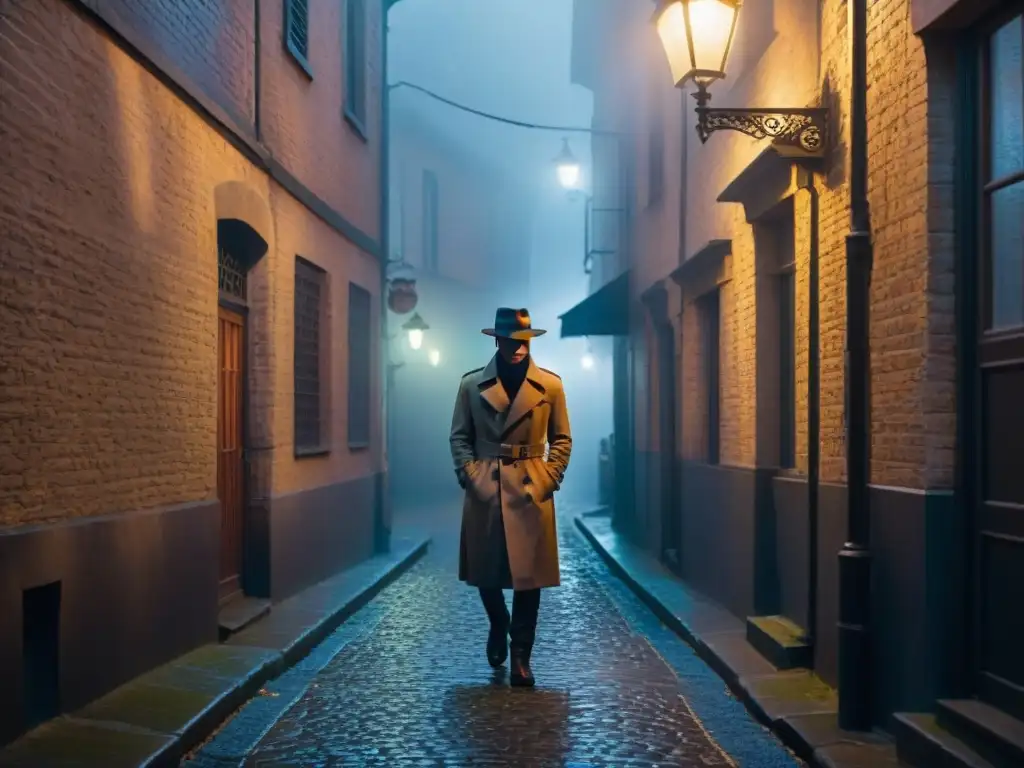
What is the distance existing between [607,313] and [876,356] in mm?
10535

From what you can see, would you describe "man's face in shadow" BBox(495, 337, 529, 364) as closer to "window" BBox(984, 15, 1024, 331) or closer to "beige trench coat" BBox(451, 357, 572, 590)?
"beige trench coat" BBox(451, 357, 572, 590)

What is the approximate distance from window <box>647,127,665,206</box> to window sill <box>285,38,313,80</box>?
446cm

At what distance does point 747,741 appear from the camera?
6.05 meters

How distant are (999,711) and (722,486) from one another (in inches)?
200

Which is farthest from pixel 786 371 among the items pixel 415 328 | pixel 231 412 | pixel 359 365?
pixel 415 328

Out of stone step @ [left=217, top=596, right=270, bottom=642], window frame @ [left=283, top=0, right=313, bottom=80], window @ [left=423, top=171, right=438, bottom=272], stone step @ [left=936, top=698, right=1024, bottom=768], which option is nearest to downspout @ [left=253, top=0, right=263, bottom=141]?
window frame @ [left=283, top=0, right=313, bottom=80]

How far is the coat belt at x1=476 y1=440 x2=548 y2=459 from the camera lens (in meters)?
7.35

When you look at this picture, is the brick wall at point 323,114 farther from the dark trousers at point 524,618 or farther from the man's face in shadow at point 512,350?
the dark trousers at point 524,618

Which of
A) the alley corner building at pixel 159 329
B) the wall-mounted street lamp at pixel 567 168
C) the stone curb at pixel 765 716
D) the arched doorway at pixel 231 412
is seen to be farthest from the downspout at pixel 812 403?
the wall-mounted street lamp at pixel 567 168

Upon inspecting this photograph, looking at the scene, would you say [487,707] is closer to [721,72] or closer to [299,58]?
[721,72]

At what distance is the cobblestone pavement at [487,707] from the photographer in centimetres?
573

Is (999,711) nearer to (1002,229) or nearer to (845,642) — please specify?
(845,642)

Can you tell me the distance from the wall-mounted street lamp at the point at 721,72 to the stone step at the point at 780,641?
282cm

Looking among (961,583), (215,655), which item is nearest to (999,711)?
(961,583)
